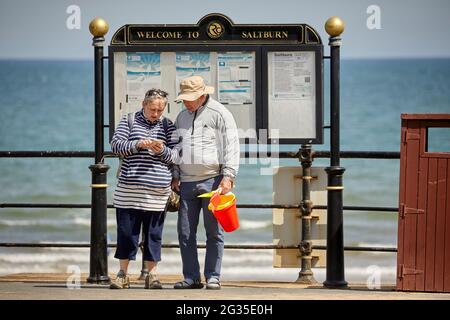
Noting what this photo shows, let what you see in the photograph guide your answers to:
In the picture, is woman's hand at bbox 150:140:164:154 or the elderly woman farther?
the elderly woman

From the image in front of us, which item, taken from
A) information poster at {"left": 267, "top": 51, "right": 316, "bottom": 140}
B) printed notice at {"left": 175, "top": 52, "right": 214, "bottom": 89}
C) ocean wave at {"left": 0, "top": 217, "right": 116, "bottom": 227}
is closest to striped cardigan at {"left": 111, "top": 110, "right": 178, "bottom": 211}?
printed notice at {"left": 175, "top": 52, "right": 214, "bottom": 89}

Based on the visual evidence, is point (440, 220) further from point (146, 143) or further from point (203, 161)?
point (146, 143)

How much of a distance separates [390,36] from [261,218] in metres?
38.7

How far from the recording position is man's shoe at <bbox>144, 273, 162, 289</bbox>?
34.4 ft

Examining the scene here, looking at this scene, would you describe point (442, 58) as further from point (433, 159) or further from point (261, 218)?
point (433, 159)

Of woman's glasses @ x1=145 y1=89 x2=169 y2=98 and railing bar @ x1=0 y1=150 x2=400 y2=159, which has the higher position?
woman's glasses @ x1=145 y1=89 x2=169 y2=98

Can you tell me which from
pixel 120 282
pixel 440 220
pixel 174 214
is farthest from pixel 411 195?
pixel 174 214

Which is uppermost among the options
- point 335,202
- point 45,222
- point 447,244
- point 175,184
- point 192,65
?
point 192,65

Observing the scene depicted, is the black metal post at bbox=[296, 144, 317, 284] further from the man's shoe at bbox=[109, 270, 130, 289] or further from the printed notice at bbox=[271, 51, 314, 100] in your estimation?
the man's shoe at bbox=[109, 270, 130, 289]

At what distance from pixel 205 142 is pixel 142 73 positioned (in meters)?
1.12

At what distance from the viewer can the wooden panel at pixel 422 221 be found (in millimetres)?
10305

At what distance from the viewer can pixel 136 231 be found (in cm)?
1038

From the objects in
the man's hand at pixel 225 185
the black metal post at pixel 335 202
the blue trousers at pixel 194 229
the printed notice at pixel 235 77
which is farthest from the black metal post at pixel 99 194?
the black metal post at pixel 335 202

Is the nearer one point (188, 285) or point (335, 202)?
point (188, 285)
